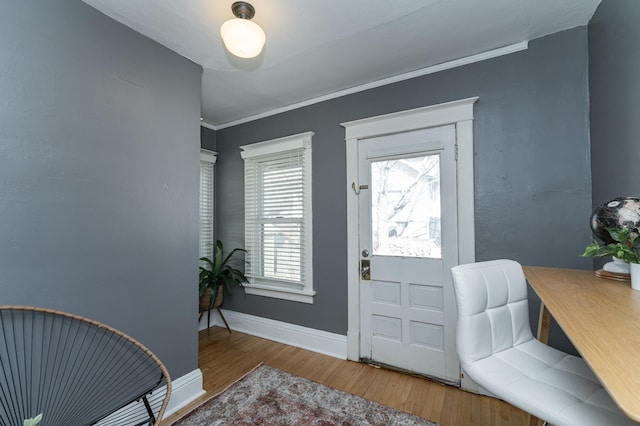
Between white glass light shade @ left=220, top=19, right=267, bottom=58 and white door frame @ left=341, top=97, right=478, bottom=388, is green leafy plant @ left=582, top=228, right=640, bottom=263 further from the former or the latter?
white glass light shade @ left=220, top=19, right=267, bottom=58

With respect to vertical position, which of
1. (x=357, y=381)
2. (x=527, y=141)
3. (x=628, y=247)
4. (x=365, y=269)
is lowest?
(x=357, y=381)

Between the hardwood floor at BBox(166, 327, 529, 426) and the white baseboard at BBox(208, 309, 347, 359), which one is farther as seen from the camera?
the white baseboard at BBox(208, 309, 347, 359)

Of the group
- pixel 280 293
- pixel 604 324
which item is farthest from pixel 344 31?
pixel 280 293

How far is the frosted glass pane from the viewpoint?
2.20 metres

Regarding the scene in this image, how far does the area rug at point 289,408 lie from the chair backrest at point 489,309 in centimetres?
88

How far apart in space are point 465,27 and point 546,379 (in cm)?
199

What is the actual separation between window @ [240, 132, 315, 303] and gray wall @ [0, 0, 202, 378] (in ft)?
3.37

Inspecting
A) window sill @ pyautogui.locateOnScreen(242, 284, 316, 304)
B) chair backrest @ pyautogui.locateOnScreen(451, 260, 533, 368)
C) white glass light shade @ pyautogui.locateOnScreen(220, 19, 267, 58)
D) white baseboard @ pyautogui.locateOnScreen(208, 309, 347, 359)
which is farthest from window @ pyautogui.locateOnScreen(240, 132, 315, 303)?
chair backrest @ pyautogui.locateOnScreen(451, 260, 533, 368)

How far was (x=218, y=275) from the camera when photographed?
120 inches

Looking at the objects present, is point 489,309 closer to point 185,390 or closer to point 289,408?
point 289,408

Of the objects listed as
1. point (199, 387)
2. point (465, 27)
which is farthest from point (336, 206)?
point (199, 387)

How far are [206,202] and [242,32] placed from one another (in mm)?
2322

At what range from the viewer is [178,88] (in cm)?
199

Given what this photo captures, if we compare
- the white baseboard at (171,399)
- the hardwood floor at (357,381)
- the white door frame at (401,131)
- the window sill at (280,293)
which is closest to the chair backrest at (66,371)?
the white baseboard at (171,399)
